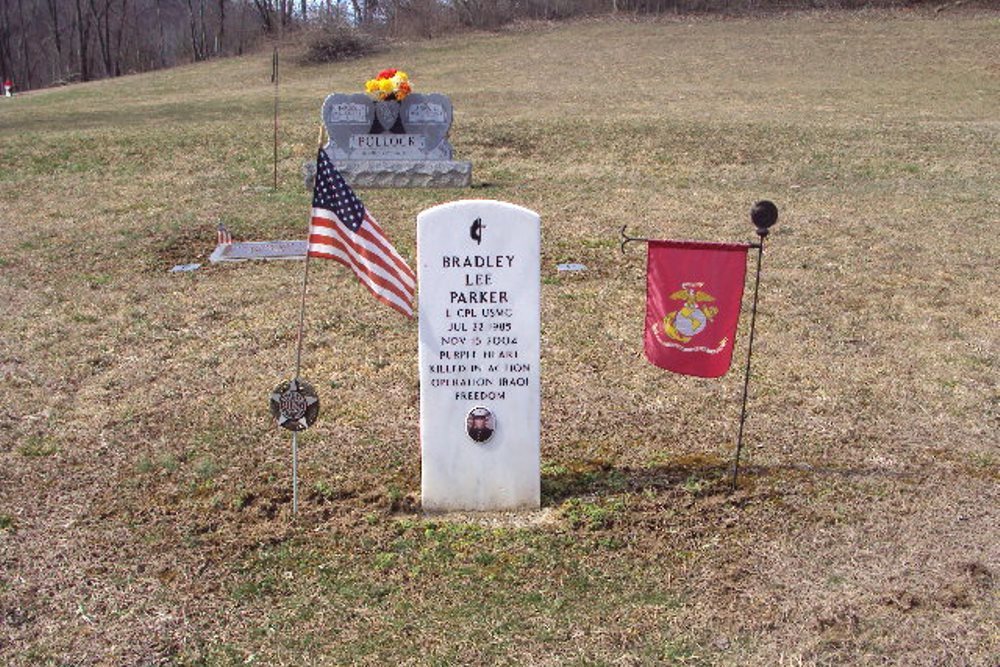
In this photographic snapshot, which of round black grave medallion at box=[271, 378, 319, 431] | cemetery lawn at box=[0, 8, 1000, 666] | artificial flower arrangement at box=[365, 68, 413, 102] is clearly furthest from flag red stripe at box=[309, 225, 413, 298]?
artificial flower arrangement at box=[365, 68, 413, 102]

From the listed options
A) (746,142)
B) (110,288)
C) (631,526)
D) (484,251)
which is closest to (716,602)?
(631,526)

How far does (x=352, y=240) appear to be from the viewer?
520 cm

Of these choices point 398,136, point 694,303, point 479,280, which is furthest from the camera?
point 398,136

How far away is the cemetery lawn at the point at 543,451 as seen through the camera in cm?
429

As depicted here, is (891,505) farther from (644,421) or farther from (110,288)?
(110,288)

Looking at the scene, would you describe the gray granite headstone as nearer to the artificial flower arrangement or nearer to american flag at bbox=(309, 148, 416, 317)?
the artificial flower arrangement

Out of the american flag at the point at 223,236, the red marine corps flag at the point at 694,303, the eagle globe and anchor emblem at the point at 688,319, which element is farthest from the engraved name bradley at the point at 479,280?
the american flag at the point at 223,236

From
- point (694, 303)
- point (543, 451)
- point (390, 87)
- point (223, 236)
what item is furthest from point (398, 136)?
point (694, 303)

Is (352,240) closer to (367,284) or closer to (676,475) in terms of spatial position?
(367,284)

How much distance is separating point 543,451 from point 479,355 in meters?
1.12

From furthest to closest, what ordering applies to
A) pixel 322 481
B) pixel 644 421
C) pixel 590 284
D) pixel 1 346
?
pixel 590 284 < pixel 1 346 < pixel 644 421 < pixel 322 481

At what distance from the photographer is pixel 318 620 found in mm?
4320

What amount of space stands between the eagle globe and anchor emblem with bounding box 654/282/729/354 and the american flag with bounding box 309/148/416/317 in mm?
1311

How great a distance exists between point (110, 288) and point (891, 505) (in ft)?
23.4
